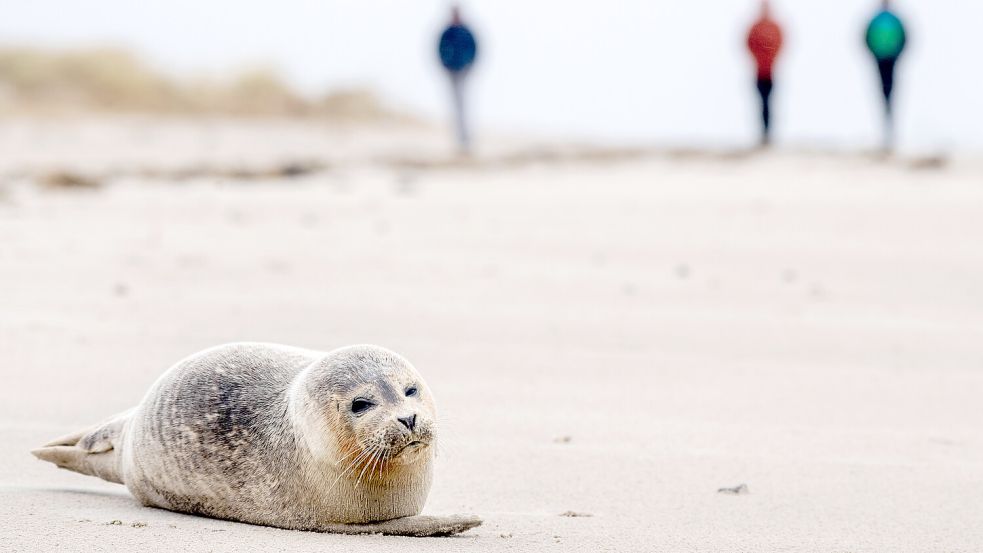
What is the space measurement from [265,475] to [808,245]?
646 centimetres

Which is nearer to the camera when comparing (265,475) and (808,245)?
(265,475)

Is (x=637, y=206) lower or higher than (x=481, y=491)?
higher

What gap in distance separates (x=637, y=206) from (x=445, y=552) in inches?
306

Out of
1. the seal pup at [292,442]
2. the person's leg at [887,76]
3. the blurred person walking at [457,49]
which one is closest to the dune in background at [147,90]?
the blurred person walking at [457,49]

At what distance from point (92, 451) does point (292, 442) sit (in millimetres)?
964

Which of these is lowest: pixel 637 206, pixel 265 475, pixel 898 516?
pixel 898 516

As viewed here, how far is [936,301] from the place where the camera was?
28.4 feet

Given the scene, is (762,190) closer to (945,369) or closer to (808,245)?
(808,245)

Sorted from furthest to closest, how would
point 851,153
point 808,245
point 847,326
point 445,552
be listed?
point 851,153 < point 808,245 < point 847,326 < point 445,552

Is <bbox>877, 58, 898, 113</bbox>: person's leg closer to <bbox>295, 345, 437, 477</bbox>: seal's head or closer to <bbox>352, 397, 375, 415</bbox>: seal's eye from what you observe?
<bbox>295, 345, 437, 477</bbox>: seal's head

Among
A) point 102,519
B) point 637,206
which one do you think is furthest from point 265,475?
point 637,206

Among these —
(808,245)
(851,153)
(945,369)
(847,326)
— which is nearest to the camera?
(945,369)

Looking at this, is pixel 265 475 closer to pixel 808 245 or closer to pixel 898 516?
pixel 898 516

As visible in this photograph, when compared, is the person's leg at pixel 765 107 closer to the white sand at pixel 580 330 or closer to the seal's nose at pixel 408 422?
the white sand at pixel 580 330
